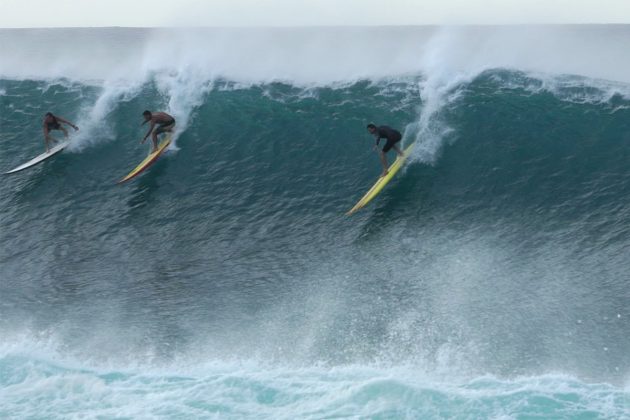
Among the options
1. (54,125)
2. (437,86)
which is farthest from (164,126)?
(437,86)

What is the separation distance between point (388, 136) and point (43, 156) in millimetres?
9954

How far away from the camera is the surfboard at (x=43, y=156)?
22.8m

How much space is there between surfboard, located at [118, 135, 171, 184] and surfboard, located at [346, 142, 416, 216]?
19.8 feet

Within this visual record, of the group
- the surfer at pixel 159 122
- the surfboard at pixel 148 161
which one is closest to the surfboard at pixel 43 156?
the surfer at pixel 159 122

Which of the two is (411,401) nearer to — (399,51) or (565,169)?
(565,169)

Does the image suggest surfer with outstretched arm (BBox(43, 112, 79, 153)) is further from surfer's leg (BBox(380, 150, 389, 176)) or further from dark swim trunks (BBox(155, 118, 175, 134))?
surfer's leg (BBox(380, 150, 389, 176))

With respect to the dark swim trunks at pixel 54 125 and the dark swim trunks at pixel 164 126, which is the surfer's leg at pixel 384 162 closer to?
the dark swim trunks at pixel 164 126

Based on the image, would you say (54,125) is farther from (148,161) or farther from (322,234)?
(322,234)

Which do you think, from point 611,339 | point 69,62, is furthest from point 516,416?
point 69,62

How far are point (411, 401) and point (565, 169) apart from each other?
877 cm

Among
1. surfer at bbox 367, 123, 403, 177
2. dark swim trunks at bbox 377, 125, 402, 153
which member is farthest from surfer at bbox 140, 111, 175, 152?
dark swim trunks at bbox 377, 125, 402, 153

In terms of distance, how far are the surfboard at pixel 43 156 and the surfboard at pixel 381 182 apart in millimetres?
9038

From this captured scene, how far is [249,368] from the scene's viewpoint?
15.2m

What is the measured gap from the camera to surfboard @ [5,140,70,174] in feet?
74.8
